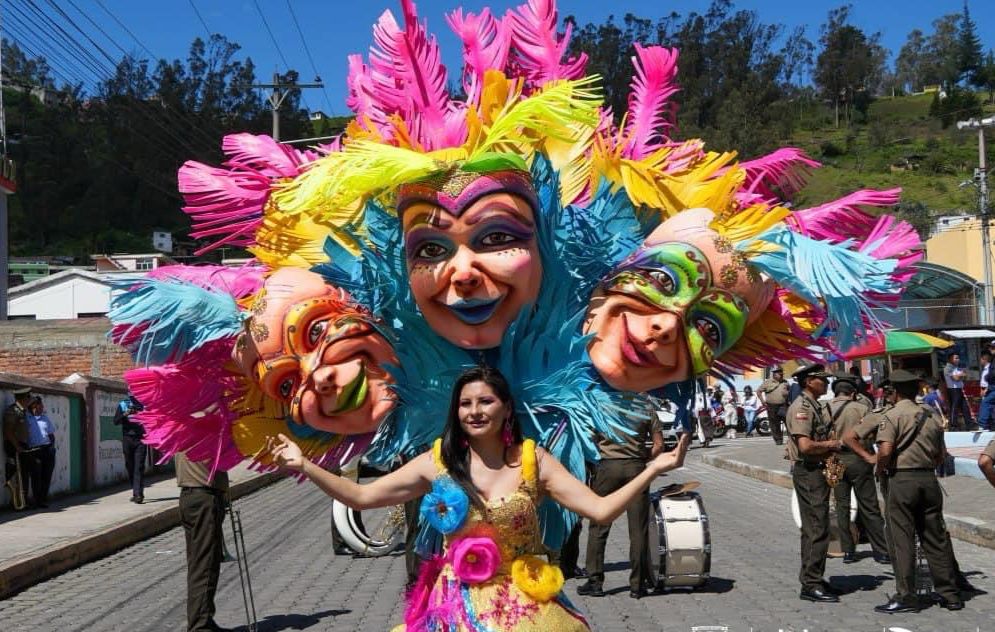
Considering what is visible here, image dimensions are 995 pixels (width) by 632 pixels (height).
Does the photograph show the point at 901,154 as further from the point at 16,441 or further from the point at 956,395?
the point at 16,441

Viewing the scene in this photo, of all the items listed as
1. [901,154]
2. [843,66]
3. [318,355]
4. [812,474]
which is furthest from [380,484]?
[843,66]

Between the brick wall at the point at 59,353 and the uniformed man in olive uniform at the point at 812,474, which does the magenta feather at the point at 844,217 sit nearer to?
the uniformed man in olive uniform at the point at 812,474

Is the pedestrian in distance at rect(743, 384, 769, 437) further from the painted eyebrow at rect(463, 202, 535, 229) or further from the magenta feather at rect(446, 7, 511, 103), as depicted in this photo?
the painted eyebrow at rect(463, 202, 535, 229)

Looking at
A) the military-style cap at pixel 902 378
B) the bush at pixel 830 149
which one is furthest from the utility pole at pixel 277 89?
the bush at pixel 830 149

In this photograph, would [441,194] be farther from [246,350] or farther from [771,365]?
[771,365]

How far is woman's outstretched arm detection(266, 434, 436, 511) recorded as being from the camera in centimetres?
446

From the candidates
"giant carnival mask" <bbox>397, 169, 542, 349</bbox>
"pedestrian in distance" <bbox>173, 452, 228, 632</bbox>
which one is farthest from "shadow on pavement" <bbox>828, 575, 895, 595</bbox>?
"giant carnival mask" <bbox>397, 169, 542, 349</bbox>

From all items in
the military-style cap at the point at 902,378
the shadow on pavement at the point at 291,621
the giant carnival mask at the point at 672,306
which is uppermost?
the giant carnival mask at the point at 672,306

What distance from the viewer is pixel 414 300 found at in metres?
4.50

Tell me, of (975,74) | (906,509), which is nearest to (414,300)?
(906,509)

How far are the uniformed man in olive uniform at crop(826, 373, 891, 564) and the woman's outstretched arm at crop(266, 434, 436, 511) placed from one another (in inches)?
275

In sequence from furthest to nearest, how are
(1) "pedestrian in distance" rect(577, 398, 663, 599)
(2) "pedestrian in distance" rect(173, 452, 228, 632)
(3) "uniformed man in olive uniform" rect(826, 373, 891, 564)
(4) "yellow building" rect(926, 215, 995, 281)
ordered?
(4) "yellow building" rect(926, 215, 995, 281) < (3) "uniformed man in olive uniform" rect(826, 373, 891, 564) < (1) "pedestrian in distance" rect(577, 398, 663, 599) < (2) "pedestrian in distance" rect(173, 452, 228, 632)

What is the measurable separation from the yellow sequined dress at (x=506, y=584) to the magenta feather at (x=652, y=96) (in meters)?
1.51

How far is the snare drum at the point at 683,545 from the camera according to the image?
924 cm
